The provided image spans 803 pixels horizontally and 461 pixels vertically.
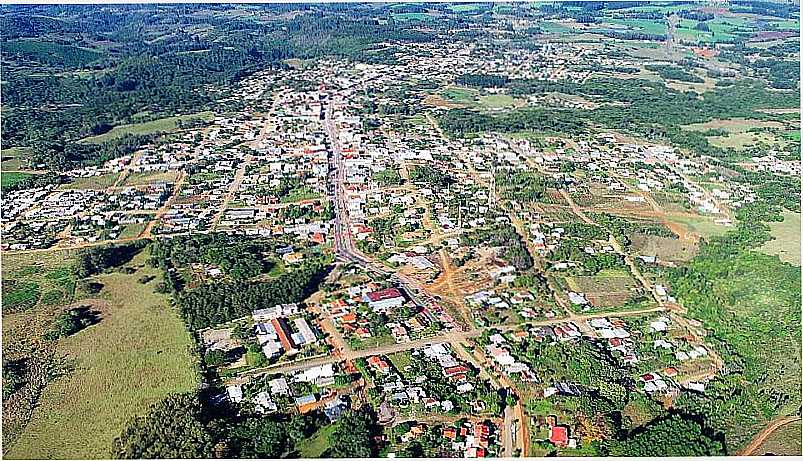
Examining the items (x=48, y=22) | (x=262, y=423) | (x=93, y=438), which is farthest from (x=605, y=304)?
(x=48, y=22)

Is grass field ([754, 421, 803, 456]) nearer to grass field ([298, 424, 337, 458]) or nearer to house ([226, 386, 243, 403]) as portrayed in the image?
grass field ([298, 424, 337, 458])

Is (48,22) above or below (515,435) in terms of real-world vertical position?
above

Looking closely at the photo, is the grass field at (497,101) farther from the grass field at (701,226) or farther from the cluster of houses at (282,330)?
the cluster of houses at (282,330)

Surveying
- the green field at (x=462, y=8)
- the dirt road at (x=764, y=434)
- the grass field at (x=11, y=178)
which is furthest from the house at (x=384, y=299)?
the green field at (x=462, y=8)

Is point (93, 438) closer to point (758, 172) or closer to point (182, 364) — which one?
point (182, 364)

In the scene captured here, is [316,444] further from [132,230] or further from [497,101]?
[497,101]

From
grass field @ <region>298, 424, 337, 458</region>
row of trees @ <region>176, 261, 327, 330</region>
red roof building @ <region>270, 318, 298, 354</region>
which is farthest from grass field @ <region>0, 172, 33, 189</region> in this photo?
grass field @ <region>298, 424, 337, 458</region>
